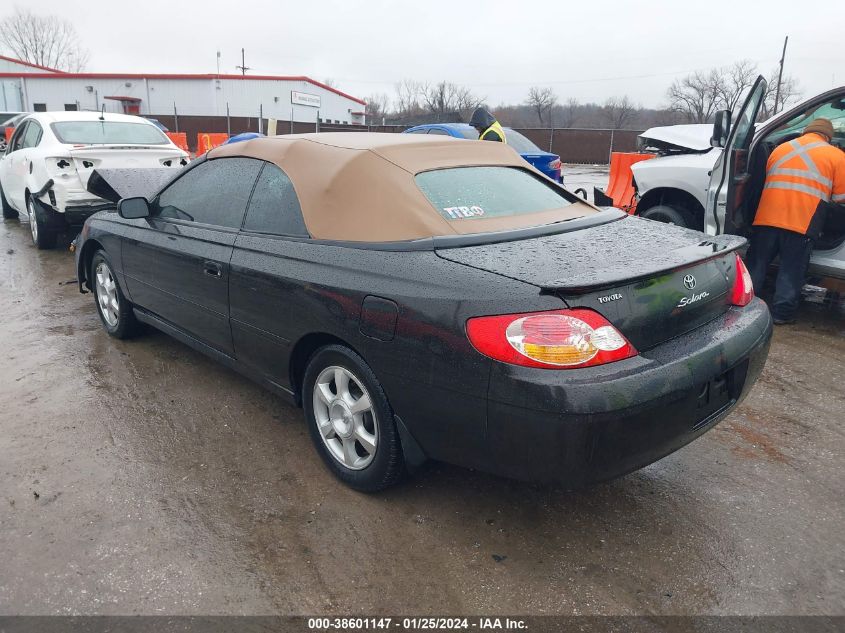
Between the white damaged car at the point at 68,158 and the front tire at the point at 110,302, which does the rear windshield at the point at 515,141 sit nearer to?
the white damaged car at the point at 68,158

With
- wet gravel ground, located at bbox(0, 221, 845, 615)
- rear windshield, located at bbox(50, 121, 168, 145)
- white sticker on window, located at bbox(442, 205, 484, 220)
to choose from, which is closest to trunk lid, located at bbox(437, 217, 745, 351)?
white sticker on window, located at bbox(442, 205, 484, 220)

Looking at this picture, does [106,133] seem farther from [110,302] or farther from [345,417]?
[345,417]

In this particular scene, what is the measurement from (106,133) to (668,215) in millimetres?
7091

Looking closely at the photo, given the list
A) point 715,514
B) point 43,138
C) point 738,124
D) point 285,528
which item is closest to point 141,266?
point 285,528

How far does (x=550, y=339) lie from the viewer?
2.12 meters

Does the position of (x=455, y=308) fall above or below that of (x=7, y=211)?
above

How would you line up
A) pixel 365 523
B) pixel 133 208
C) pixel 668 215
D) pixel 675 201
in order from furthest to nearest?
pixel 675 201, pixel 668 215, pixel 133 208, pixel 365 523

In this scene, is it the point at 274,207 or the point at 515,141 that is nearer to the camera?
the point at 274,207

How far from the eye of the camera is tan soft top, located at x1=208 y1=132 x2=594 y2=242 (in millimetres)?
2699

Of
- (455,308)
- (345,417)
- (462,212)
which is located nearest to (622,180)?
(462,212)

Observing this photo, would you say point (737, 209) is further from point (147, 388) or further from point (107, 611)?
point (107, 611)

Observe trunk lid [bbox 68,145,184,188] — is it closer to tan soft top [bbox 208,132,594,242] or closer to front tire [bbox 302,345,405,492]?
tan soft top [bbox 208,132,594,242]

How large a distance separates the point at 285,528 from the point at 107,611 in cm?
70

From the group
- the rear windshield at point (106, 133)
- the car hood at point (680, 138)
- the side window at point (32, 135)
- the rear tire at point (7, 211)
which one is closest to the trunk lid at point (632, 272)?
the car hood at point (680, 138)
